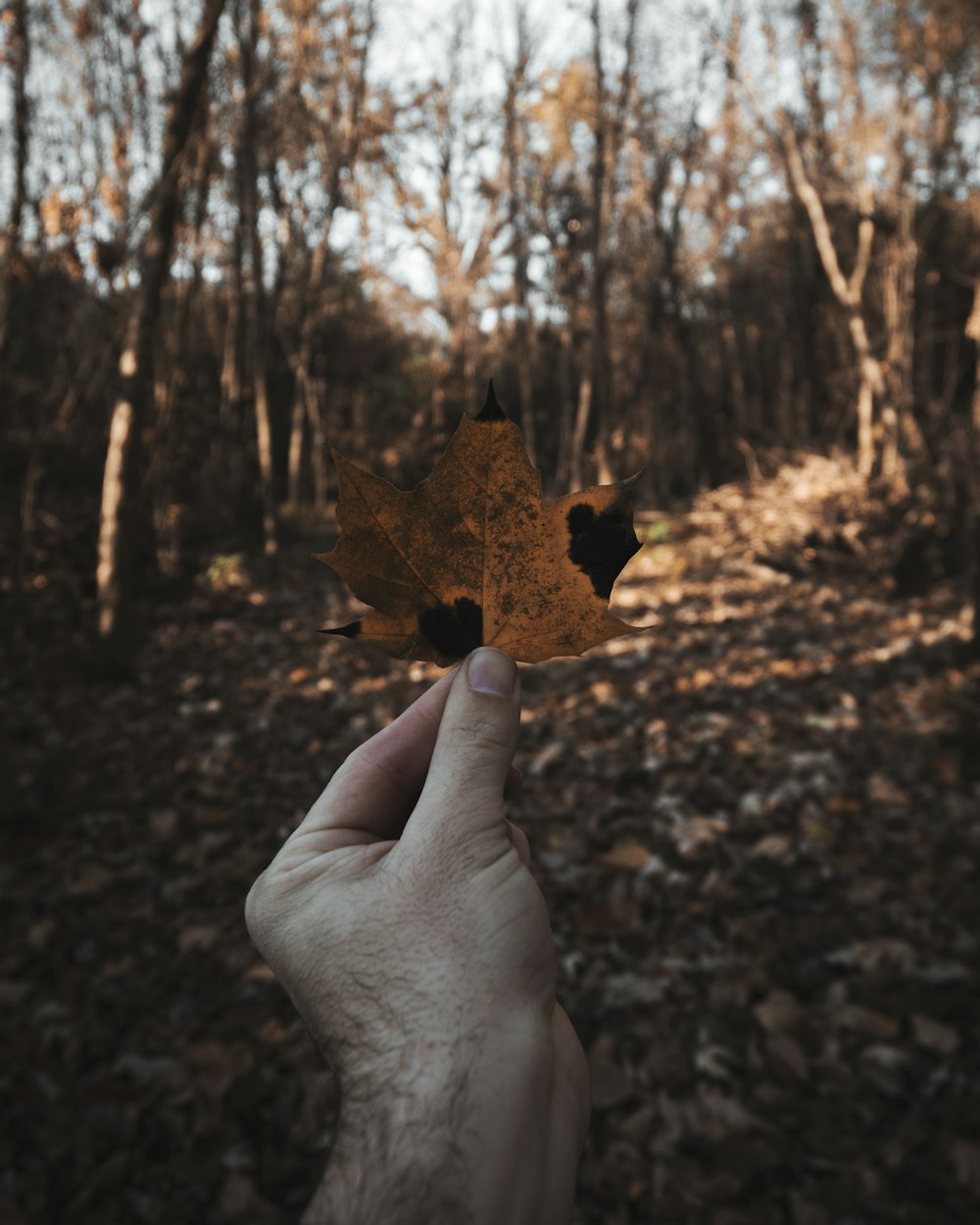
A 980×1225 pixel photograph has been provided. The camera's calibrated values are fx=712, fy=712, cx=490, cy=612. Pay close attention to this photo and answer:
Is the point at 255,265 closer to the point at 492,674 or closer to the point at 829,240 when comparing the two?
the point at 829,240

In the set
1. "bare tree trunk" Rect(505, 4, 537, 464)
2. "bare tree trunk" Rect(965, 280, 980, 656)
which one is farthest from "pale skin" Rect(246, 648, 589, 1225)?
"bare tree trunk" Rect(505, 4, 537, 464)

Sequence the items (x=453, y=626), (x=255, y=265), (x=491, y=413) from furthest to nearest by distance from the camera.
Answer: (x=255, y=265), (x=453, y=626), (x=491, y=413)

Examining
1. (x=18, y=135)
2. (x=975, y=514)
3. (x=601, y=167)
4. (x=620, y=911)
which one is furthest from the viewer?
(x=601, y=167)

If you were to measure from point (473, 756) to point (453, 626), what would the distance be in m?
0.17

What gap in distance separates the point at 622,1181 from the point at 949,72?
368 inches

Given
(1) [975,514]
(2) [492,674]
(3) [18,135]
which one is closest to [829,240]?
(1) [975,514]

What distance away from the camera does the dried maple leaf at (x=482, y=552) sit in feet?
2.75

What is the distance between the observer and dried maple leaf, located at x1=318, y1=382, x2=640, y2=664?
33.0 inches

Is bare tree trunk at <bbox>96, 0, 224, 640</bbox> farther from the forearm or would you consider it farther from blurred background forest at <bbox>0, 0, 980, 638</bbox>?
the forearm

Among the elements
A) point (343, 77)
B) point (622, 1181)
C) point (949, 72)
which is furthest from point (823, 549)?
point (343, 77)

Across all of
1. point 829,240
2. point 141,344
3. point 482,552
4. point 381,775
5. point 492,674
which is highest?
point 829,240

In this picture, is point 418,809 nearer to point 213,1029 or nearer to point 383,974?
point 383,974

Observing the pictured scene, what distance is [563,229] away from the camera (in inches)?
538

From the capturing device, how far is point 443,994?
0.78 metres
